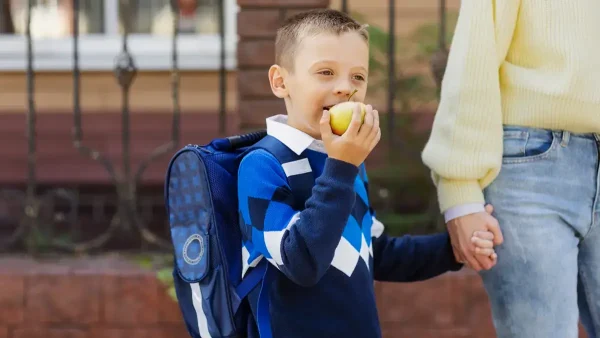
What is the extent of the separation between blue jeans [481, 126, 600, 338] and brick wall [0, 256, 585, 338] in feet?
3.99

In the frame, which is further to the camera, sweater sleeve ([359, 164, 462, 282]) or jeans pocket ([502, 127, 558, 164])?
sweater sleeve ([359, 164, 462, 282])

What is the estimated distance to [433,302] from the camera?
3410 millimetres

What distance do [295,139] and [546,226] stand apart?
0.66 m

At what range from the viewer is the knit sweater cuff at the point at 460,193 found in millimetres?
2193

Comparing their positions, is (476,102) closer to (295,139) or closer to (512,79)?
(512,79)

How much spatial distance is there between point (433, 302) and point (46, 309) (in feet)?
5.11

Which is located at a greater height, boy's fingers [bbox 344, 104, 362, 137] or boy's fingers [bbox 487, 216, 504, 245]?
boy's fingers [bbox 344, 104, 362, 137]

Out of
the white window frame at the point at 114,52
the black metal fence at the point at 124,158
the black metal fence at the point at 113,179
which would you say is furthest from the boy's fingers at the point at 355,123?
the white window frame at the point at 114,52

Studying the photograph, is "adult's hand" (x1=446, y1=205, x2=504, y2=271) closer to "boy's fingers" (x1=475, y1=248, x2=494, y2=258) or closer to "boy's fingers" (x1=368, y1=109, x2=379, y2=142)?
"boy's fingers" (x1=475, y1=248, x2=494, y2=258)

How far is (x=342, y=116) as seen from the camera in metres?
1.89

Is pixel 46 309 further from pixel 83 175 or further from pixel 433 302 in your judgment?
pixel 83 175

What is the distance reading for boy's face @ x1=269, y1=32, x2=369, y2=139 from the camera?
6.61ft

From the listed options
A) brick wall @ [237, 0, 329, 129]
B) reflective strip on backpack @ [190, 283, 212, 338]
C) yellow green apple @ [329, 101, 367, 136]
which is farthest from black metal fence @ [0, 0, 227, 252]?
yellow green apple @ [329, 101, 367, 136]

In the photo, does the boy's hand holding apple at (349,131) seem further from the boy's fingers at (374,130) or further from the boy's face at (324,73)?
the boy's face at (324,73)
